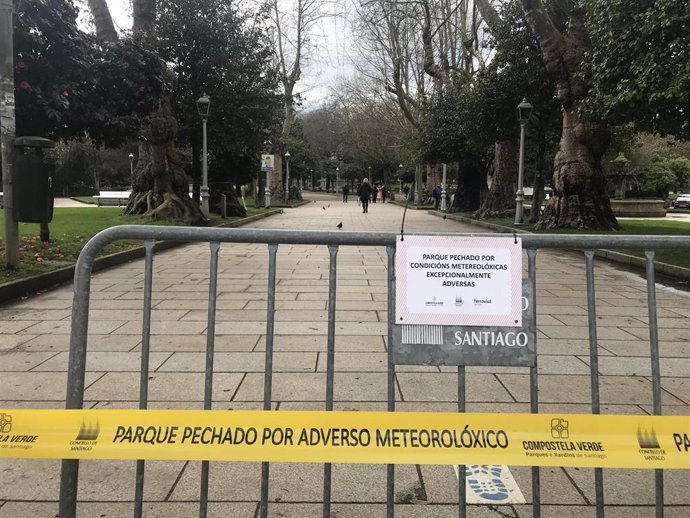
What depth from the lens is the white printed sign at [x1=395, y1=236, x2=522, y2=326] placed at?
2.42m

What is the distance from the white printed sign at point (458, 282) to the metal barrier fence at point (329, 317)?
6 cm

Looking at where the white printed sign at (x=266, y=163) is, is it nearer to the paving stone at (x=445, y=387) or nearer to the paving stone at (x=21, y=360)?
the paving stone at (x=21, y=360)

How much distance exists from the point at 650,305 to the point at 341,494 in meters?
1.70

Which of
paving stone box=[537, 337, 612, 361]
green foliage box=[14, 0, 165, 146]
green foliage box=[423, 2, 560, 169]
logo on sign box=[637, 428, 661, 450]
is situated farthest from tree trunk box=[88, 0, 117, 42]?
logo on sign box=[637, 428, 661, 450]

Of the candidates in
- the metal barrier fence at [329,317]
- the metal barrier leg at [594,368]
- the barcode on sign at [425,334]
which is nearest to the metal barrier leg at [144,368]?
the metal barrier fence at [329,317]

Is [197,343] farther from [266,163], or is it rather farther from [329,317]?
[266,163]

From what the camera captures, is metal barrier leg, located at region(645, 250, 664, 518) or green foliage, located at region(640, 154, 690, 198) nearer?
metal barrier leg, located at region(645, 250, 664, 518)

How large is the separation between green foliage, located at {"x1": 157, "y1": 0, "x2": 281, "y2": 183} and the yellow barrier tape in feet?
58.6

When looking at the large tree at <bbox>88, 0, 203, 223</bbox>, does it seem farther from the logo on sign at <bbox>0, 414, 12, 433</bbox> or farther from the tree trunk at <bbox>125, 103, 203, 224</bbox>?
the logo on sign at <bbox>0, 414, 12, 433</bbox>

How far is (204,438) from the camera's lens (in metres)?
2.23

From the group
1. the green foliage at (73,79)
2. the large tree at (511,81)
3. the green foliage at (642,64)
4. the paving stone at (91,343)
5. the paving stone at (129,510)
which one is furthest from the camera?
the large tree at (511,81)

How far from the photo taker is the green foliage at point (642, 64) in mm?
9695

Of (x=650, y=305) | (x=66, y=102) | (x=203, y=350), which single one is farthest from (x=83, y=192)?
(x=650, y=305)

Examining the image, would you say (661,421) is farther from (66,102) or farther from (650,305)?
(66,102)
